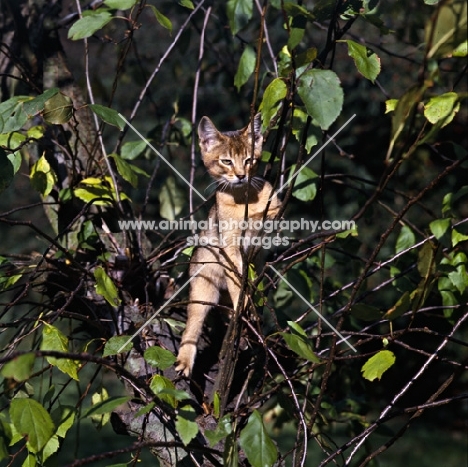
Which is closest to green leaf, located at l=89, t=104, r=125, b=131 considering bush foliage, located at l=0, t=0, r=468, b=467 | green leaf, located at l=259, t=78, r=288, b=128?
bush foliage, located at l=0, t=0, r=468, b=467

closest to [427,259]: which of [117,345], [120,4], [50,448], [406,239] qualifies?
[117,345]

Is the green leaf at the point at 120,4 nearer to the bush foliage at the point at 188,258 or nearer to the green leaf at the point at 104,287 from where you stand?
the bush foliage at the point at 188,258

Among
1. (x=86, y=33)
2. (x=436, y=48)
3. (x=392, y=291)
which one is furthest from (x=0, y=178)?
(x=392, y=291)

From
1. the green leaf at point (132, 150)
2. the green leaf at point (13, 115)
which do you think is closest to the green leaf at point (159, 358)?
the green leaf at point (13, 115)

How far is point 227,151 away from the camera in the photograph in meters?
3.32

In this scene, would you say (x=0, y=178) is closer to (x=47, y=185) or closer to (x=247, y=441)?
(x=47, y=185)

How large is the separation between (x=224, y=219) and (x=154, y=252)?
15.5 inches

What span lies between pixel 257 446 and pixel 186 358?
98cm

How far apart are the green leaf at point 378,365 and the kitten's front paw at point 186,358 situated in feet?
2.34

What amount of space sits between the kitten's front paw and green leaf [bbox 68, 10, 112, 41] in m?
1.07

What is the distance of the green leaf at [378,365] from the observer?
2010 millimetres

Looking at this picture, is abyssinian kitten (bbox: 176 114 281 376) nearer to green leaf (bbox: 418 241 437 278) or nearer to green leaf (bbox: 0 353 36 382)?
green leaf (bbox: 418 241 437 278)

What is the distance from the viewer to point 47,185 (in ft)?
8.71

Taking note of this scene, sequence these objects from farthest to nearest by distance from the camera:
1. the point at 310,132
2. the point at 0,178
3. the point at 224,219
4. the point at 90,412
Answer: the point at 224,219 < the point at 310,132 < the point at 0,178 < the point at 90,412
